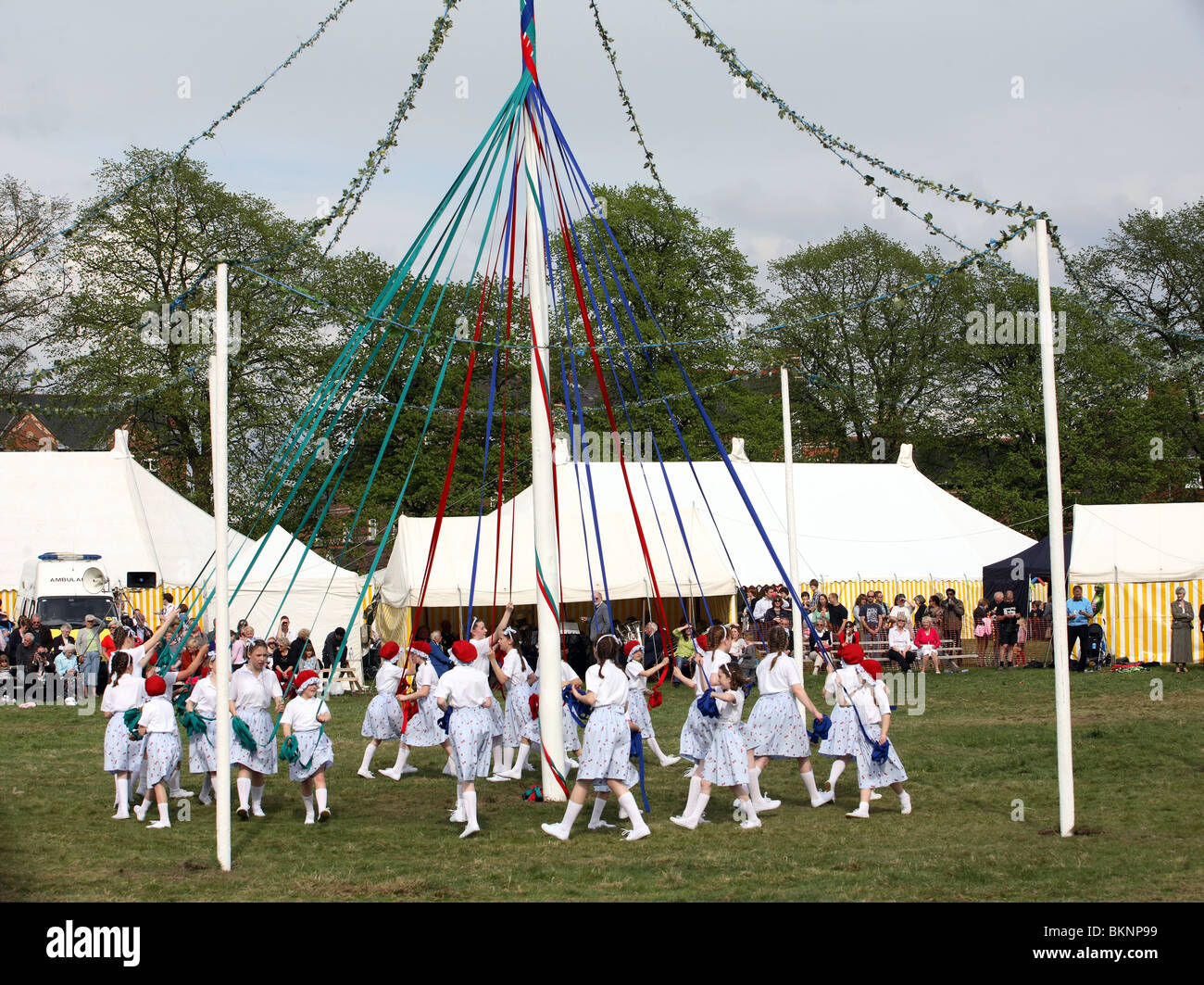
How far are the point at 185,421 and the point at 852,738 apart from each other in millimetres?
25087

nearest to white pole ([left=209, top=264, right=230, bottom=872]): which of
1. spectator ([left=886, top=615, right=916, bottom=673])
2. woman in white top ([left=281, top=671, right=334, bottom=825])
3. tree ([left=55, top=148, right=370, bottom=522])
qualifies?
woman in white top ([left=281, top=671, right=334, bottom=825])

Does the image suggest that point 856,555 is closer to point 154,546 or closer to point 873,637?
point 873,637

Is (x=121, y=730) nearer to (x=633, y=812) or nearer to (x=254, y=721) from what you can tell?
(x=254, y=721)

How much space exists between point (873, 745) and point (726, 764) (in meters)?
1.18

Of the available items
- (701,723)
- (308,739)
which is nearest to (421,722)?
(308,739)

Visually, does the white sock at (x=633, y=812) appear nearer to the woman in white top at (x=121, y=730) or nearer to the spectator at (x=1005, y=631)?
the woman in white top at (x=121, y=730)

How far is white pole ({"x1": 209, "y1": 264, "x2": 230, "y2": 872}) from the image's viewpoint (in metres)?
7.28

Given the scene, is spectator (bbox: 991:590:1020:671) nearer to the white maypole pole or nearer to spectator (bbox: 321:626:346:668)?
spectator (bbox: 321:626:346:668)

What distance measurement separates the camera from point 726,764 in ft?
29.0

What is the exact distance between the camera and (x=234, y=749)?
9.52 meters

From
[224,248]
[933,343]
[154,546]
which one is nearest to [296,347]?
[224,248]

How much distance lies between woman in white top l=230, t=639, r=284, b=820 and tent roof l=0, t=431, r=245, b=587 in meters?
12.7

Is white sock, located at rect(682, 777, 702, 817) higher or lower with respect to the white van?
lower

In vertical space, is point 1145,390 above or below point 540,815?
above
